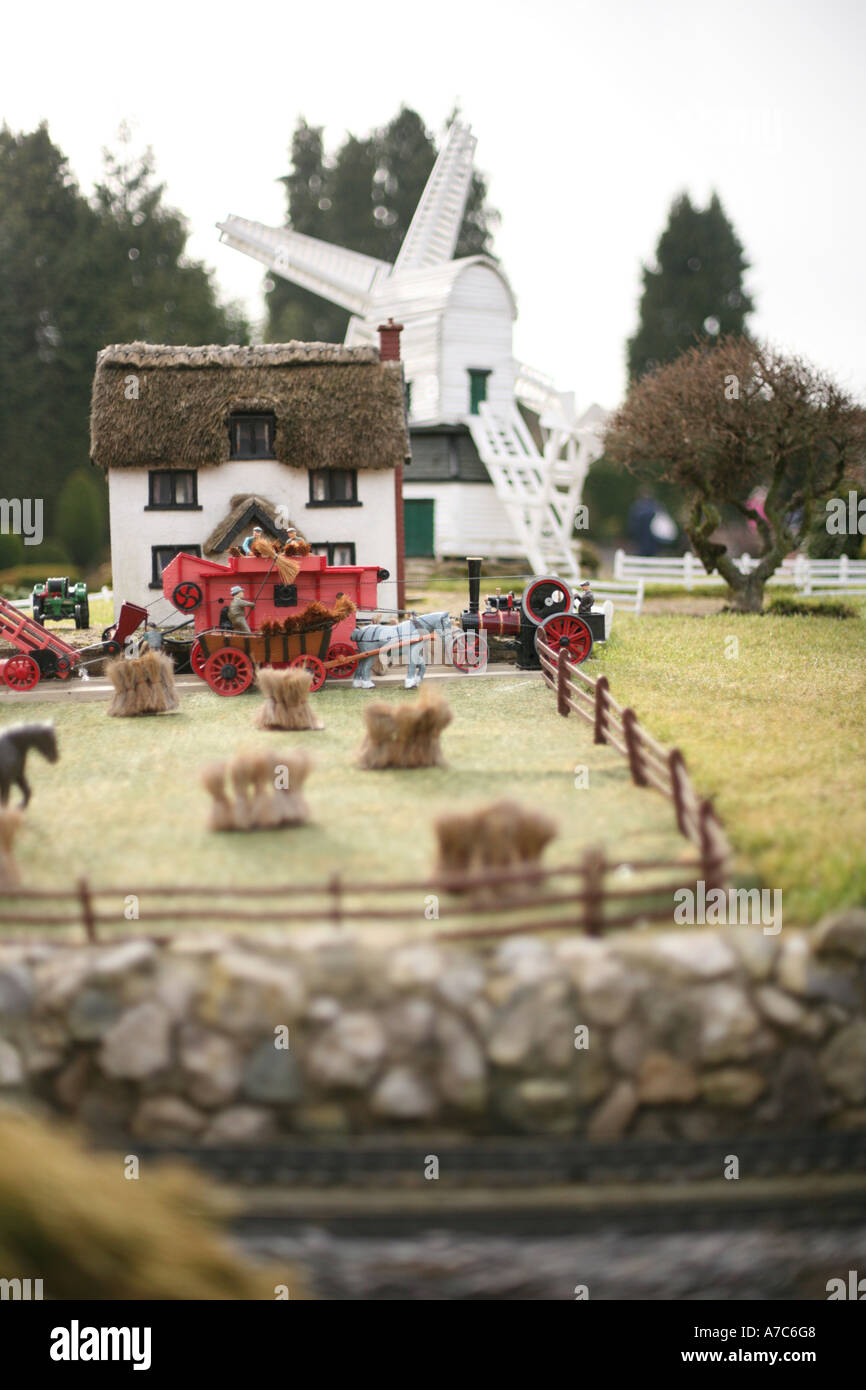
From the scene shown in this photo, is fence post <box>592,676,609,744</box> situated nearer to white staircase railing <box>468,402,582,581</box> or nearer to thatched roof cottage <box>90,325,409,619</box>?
thatched roof cottage <box>90,325,409,619</box>

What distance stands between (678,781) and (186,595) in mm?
9160

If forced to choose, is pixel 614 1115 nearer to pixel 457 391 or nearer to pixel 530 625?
pixel 530 625

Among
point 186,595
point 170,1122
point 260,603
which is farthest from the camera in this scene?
point 260,603

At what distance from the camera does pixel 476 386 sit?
106 feet

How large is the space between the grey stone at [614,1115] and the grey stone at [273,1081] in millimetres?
2092

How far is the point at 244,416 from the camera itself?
21.2 meters

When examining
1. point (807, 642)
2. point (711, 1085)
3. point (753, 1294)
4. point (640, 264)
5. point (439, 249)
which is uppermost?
point (640, 264)

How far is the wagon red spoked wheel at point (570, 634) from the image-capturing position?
18156 millimetres

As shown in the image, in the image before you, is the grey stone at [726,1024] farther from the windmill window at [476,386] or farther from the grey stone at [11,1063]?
the windmill window at [476,386]

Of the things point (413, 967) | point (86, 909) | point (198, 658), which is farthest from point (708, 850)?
point (198, 658)

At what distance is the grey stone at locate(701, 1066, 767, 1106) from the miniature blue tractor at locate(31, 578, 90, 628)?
58.2ft

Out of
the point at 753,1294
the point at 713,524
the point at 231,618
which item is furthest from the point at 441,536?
the point at 753,1294
